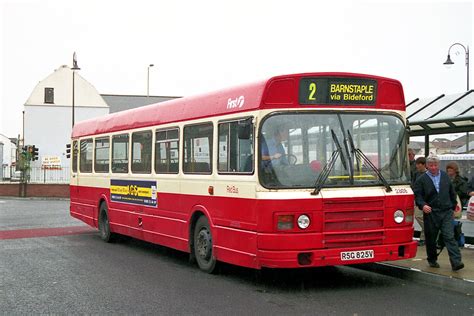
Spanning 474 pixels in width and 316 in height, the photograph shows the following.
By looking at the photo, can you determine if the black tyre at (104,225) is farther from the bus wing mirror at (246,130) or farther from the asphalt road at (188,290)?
the bus wing mirror at (246,130)

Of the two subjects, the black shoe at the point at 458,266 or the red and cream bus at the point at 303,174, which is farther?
the black shoe at the point at 458,266

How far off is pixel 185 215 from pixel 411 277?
12.2ft

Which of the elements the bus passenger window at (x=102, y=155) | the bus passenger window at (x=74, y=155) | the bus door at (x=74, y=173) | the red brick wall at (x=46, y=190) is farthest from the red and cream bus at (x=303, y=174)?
the red brick wall at (x=46, y=190)

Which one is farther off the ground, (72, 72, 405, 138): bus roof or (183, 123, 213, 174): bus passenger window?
(72, 72, 405, 138): bus roof

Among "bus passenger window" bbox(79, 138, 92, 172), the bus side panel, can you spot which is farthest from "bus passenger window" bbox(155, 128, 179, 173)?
"bus passenger window" bbox(79, 138, 92, 172)

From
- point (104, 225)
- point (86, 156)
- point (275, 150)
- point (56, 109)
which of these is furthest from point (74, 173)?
point (56, 109)

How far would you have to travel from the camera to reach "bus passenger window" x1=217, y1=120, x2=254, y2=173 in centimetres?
859

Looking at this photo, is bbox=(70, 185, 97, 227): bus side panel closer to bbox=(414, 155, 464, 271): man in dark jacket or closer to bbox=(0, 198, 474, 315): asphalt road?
bbox=(0, 198, 474, 315): asphalt road

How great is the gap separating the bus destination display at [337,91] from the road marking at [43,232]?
1017 centimetres

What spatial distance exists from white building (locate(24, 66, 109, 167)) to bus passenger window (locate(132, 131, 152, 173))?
55.2m

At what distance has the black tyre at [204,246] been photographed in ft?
31.9

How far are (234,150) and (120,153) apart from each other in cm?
535

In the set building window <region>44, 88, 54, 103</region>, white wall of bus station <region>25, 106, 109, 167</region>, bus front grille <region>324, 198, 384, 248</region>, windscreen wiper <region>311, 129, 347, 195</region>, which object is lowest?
bus front grille <region>324, 198, 384, 248</region>

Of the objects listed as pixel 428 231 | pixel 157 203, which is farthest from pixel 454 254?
pixel 157 203
